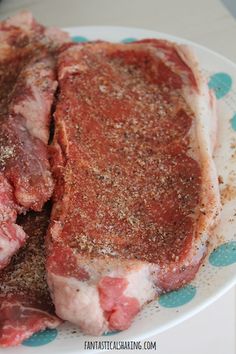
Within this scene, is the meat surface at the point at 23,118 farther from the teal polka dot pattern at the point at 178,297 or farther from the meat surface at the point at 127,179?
the teal polka dot pattern at the point at 178,297

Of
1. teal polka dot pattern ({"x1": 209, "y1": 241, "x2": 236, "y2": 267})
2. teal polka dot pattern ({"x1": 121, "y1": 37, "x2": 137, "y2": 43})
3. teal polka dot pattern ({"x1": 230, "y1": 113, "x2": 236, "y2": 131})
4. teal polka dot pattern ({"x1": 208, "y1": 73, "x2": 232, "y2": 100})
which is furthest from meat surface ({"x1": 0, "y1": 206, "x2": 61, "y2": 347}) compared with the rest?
teal polka dot pattern ({"x1": 121, "y1": 37, "x2": 137, "y2": 43})

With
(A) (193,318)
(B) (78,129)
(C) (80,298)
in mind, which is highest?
(B) (78,129)

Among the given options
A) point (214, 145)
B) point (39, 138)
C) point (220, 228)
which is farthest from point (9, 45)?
point (220, 228)

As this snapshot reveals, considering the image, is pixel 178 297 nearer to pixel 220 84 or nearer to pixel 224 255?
pixel 224 255

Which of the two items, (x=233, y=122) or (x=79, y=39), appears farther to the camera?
(x=79, y=39)

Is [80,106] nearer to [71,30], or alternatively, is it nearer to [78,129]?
[78,129]

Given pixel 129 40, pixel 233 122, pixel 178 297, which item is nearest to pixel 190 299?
pixel 178 297

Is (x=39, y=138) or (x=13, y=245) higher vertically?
(x=39, y=138)
